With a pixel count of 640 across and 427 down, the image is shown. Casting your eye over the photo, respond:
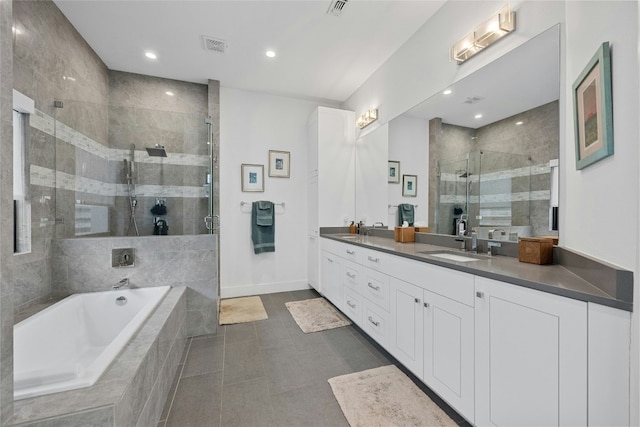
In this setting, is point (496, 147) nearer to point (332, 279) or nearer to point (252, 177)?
point (332, 279)

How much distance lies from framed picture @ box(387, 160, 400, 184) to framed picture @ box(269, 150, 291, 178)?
151 centimetres

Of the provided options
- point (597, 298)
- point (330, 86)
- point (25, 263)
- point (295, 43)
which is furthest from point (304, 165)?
point (597, 298)

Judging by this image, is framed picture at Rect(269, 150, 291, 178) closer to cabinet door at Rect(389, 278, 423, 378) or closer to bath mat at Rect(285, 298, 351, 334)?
bath mat at Rect(285, 298, 351, 334)

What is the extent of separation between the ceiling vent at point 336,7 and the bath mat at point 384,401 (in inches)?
109

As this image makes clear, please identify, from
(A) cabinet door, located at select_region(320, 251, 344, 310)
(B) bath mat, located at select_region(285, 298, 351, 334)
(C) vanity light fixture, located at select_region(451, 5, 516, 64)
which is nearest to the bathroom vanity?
(B) bath mat, located at select_region(285, 298, 351, 334)

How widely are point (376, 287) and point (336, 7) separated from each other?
2.27m

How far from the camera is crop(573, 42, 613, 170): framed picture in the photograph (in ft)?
3.00

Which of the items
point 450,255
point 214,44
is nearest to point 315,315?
point 450,255

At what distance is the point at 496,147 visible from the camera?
171 cm

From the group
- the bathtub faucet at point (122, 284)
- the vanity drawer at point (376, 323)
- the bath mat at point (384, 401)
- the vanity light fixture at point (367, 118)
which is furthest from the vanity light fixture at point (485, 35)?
the bathtub faucet at point (122, 284)

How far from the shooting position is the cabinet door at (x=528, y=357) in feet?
2.77

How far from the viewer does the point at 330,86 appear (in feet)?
11.3

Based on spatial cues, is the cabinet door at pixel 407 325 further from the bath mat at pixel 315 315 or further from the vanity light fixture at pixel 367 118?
the vanity light fixture at pixel 367 118

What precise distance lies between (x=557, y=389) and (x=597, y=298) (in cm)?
36
